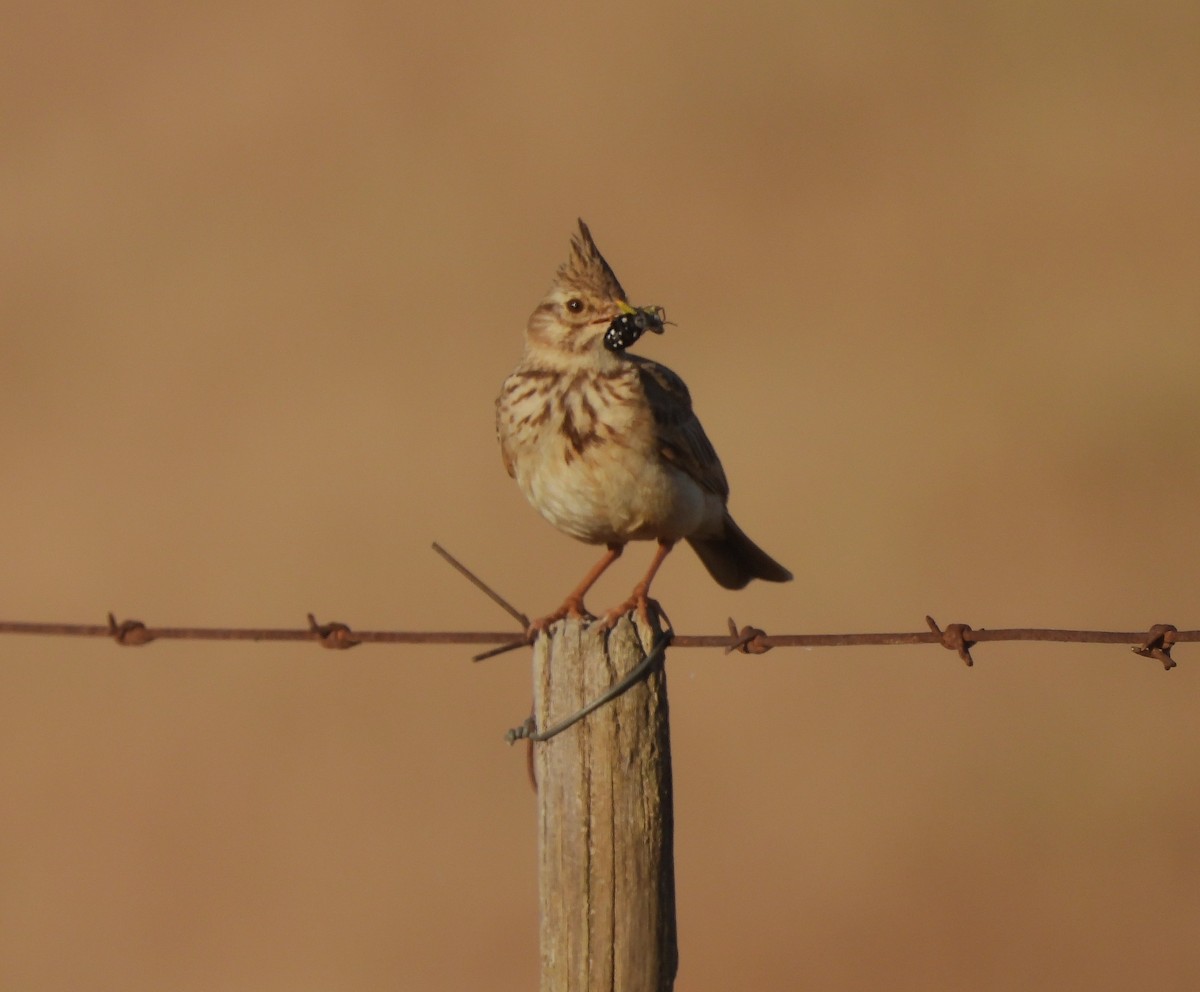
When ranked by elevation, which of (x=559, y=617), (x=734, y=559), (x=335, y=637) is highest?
(x=734, y=559)

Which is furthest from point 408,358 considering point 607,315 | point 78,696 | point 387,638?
point 387,638

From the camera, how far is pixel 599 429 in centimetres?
613

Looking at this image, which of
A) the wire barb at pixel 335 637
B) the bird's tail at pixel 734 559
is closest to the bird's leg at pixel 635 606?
the wire barb at pixel 335 637

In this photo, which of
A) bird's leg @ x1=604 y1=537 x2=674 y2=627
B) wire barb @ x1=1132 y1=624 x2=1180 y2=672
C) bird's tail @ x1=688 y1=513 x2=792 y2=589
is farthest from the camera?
bird's tail @ x1=688 y1=513 x2=792 y2=589

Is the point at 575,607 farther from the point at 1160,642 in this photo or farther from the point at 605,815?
the point at 1160,642

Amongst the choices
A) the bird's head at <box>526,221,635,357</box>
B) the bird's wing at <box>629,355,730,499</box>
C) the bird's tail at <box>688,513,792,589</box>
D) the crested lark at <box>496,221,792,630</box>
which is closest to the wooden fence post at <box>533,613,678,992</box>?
the crested lark at <box>496,221,792,630</box>

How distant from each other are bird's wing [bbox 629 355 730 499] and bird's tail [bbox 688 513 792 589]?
1.05 ft

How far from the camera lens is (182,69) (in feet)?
62.9

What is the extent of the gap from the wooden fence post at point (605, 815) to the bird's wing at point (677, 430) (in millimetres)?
1961

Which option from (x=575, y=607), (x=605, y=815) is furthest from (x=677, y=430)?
(x=605, y=815)

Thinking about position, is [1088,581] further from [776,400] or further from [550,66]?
[550,66]

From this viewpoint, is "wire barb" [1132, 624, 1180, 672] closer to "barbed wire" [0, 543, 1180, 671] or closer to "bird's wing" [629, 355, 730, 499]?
"barbed wire" [0, 543, 1180, 671]

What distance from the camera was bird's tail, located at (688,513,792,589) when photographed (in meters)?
6.92

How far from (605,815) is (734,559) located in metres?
2.81
